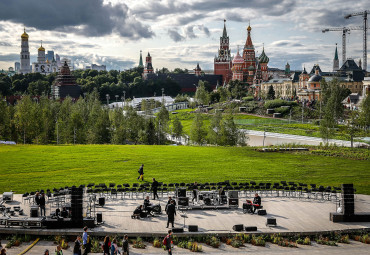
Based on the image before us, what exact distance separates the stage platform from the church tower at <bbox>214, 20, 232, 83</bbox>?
170857 mm

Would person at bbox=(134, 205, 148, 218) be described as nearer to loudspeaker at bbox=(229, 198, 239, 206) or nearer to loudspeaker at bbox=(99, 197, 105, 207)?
loudspeaker at bbox=(99, 197, 105, 207)

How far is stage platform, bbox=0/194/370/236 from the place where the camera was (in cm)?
1989

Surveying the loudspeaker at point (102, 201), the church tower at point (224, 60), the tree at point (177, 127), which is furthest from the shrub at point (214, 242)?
the church tower at point (224, 60)

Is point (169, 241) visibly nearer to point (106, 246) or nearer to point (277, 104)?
point (106, 246)

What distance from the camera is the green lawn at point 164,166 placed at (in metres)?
32.1

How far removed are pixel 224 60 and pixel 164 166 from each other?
542ft

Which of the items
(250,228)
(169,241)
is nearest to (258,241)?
(250,228)

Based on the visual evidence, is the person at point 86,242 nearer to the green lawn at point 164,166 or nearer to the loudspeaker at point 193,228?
the loudspeaker at point 193,228

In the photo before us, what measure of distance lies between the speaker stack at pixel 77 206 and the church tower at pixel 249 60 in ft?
464

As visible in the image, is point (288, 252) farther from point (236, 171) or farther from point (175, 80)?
point (175, 80)

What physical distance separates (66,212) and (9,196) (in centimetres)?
649

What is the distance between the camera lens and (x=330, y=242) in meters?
19.1

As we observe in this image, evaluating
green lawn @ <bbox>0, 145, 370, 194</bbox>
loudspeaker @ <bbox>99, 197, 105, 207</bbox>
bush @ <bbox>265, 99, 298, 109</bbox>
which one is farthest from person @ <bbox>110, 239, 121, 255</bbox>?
bush @ <bbox>265, 99, 298, 109</bbox>

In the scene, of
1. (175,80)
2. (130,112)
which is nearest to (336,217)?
(130,112)
